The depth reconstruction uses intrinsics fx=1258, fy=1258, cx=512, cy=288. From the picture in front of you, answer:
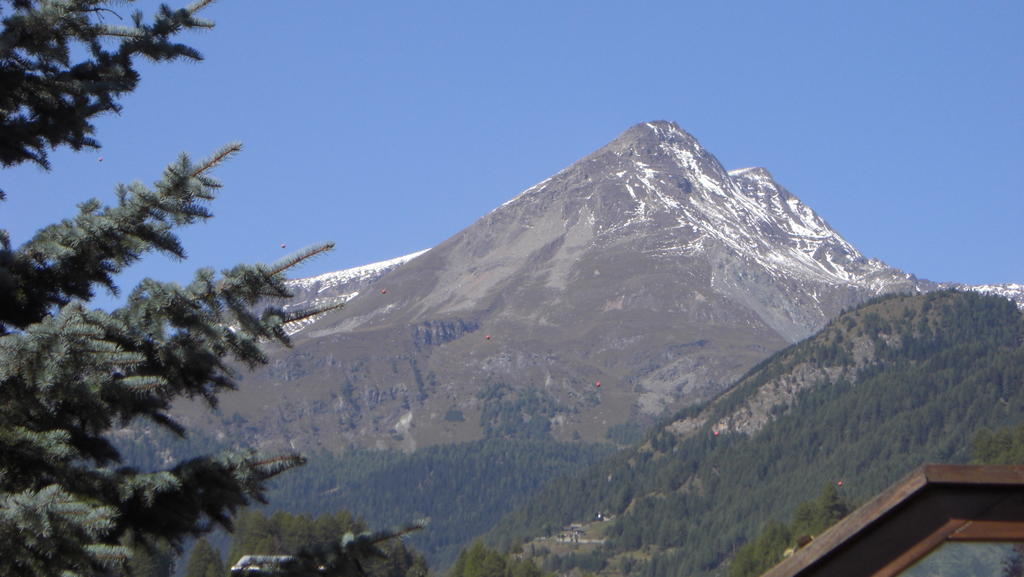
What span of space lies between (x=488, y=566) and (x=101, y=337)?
12410cm

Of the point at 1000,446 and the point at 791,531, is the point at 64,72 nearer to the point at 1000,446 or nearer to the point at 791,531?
the point at 791,531

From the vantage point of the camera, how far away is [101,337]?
8141mm

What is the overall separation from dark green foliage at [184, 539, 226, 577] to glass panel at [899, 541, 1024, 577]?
10586 centimetres

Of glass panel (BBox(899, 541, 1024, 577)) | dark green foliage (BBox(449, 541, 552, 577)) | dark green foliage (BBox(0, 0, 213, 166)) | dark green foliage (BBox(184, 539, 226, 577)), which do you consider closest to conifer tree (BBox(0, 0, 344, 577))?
dark green foliage (BBox(0, 0, 213, 166))

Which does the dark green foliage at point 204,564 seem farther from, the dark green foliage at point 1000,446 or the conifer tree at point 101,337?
the conifer tree at point 101,337

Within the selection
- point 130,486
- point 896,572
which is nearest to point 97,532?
point 130,486

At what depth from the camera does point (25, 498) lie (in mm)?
6957

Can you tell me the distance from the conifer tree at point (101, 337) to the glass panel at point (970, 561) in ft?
14.9

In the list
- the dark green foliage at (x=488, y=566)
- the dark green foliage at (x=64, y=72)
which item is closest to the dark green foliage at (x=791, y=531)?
the dark green foliage at (x=488, y=566)

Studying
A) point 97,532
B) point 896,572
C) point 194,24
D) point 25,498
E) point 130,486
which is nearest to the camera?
point 896,572

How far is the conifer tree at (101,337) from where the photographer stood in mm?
7781

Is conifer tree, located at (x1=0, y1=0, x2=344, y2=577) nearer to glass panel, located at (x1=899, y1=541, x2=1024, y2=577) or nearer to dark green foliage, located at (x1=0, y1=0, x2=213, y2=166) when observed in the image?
dark green foliage, located at (x1=0, y1=0, x2=213, y2=166)

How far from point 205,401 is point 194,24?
10.6ft

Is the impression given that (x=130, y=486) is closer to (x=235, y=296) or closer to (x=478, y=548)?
(x=235, y=296)
